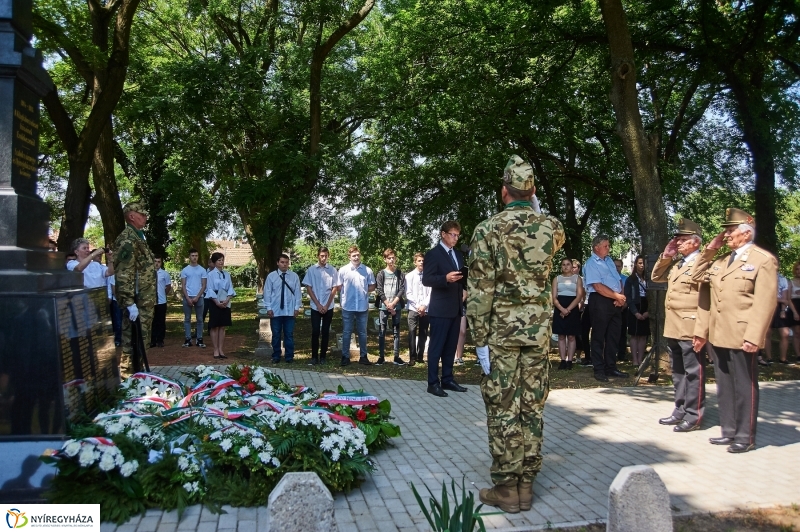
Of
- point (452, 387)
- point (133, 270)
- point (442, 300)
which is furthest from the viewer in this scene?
point (452, 387)

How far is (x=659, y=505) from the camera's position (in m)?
3.44

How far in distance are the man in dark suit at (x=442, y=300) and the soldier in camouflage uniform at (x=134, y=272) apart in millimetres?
3658

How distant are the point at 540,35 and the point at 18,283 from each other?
1225 centimetres

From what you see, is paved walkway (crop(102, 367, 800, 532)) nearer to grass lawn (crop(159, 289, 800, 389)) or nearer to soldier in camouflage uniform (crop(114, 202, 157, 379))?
grass lawn (crop(159, 289, 800, 389))

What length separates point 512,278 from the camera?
194 inches

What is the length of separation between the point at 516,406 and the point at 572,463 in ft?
4.86

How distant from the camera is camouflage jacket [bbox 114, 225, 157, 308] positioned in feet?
26.8

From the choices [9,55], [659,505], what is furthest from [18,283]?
[659,505]

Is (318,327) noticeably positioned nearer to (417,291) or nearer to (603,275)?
(417,291)

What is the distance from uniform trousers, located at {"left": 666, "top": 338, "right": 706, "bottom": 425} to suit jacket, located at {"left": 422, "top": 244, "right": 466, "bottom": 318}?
9.02ft

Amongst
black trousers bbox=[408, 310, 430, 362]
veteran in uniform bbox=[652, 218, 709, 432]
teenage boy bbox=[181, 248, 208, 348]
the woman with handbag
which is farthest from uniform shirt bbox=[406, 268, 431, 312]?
veteran in uniform bbox=[652, 218, 709, 432]

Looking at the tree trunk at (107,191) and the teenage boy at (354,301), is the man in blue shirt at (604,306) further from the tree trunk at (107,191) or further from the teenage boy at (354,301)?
the tree trunk at (107,191)

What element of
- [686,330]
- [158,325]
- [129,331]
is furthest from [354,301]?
[686,330]

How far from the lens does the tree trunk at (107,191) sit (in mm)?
15406
